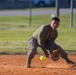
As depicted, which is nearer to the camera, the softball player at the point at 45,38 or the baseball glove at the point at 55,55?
the softball player at the point at 45,38

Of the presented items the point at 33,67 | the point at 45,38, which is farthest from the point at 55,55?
the point at 33,67

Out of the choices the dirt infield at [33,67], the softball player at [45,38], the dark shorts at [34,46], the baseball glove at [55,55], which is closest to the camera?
the dirt infield at [33,67]

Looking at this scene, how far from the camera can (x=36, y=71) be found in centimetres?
1038

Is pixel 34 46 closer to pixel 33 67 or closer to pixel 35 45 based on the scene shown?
pixel 35 45

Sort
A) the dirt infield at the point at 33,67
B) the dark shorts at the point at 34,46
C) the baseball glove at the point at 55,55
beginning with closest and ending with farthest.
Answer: the dirt infield at the point at 33,67, the baseball glove at the point at 55,55, the dark shorts at the point at 34,46

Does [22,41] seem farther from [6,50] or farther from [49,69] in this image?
[49,69]

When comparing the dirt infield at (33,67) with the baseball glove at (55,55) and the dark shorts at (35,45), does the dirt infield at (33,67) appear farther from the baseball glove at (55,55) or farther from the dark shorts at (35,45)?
the dark shorts at (35,45)

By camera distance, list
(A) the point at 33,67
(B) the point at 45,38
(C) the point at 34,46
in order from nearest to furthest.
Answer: (B) the point at 45,38 → (C) the point at 34,46 → (A) the point at 33,67

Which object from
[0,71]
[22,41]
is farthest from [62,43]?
[0,71]

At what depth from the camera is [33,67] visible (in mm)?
11133

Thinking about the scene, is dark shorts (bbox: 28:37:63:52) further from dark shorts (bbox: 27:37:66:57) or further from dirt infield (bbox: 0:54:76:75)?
dirt infield (bbox: 0:54:76:75)

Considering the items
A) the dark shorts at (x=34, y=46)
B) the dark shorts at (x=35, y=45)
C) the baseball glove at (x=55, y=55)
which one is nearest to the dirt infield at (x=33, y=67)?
the baseball glove at (x=55, y=55)

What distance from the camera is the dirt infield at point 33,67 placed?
33.6 ft

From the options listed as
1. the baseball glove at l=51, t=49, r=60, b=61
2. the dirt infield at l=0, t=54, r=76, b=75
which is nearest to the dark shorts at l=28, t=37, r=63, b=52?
the baseball glove at l=51, t=49, r=60, b=61
